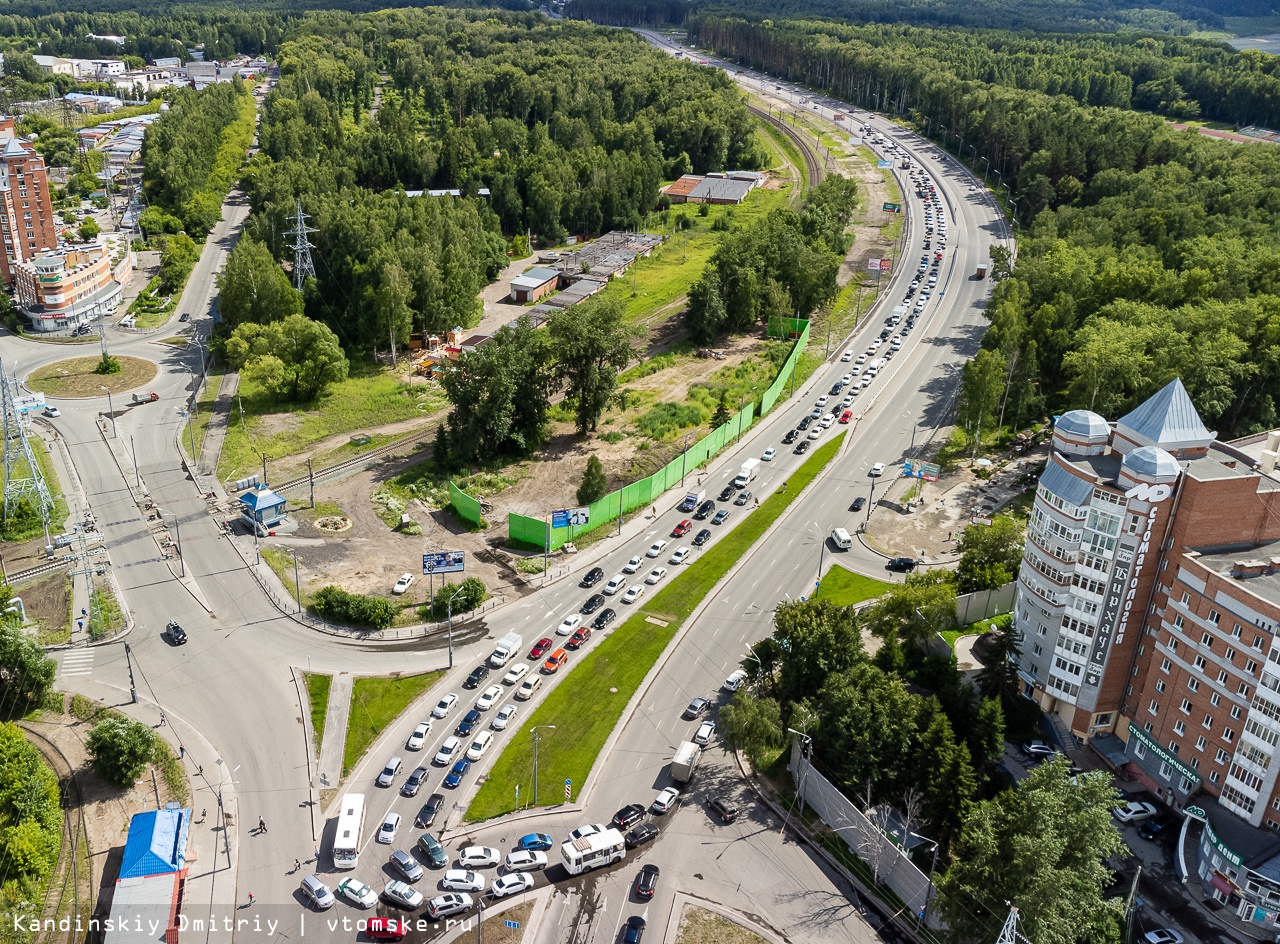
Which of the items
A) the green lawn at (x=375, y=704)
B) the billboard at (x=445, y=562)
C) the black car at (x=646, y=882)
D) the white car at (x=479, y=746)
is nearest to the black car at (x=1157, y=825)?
the black car at (x=646, y=882)

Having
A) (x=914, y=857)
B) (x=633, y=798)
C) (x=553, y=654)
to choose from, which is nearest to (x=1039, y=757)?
(x=914, y=857)

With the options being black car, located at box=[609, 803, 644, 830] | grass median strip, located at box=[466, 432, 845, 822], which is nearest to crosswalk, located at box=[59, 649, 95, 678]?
grass median strip, located at box=[466, 432, 845, 822]

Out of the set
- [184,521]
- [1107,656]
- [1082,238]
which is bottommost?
[184,521]

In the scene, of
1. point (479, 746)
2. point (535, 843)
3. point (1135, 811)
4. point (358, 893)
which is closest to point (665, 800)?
point (535, 843)

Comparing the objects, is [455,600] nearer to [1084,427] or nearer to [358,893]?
[358,893]

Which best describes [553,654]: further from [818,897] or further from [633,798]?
[818,897]
